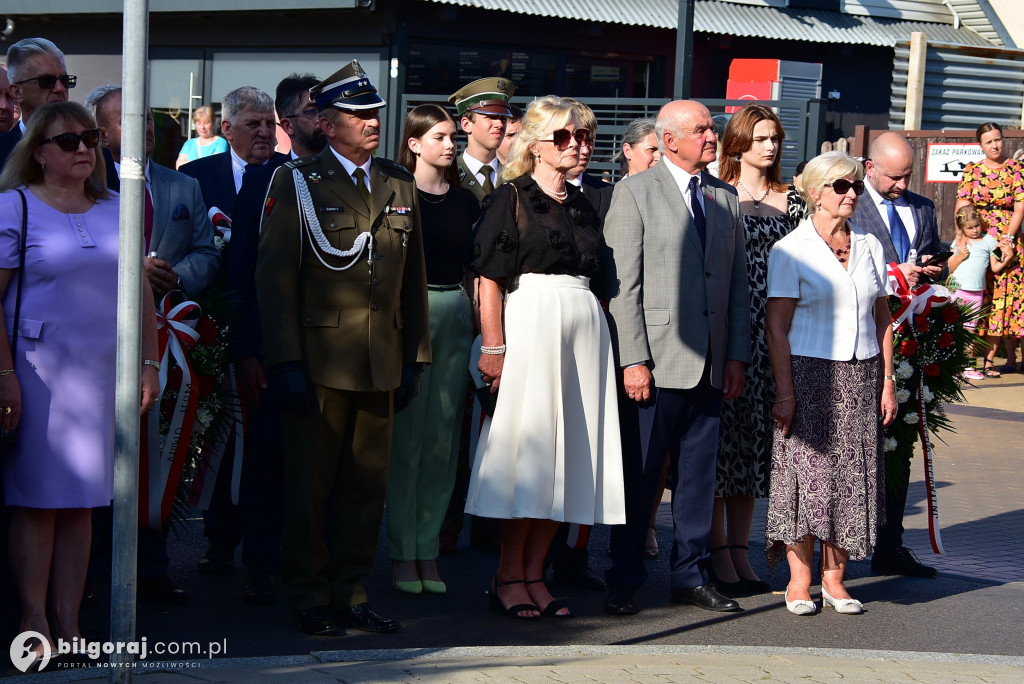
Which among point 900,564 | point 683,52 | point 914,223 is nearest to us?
point 900,564

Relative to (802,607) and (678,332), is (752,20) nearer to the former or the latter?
(678,332)

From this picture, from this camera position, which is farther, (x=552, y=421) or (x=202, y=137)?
(x=202, y=137)

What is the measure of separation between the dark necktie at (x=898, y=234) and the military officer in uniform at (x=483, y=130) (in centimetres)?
220

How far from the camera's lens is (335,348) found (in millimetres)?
5730

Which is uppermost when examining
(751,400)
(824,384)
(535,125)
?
(535,125)

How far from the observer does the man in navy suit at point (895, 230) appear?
7.39 meters

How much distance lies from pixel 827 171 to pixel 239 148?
3.07 metres

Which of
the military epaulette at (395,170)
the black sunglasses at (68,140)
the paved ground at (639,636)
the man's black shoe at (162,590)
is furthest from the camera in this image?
the man's black shoe at (162,590)

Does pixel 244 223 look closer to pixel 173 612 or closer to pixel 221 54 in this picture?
pixel 173 612

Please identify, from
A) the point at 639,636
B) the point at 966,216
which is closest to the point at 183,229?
the point at 639,636

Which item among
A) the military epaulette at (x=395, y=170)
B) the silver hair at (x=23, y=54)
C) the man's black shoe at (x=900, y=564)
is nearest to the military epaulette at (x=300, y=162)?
the military epaulette at (x=395, y=170)

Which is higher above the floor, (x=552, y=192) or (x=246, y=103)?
(x=246, y=103)

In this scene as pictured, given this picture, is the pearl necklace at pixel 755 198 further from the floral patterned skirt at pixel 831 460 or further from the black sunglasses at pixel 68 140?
the black sunglasses at pixel 68 140

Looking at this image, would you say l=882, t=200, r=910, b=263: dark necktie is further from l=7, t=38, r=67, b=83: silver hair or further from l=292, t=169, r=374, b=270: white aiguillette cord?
l=7, t=38, r=67, b=83: silver hair
